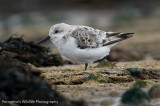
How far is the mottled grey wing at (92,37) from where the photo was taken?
575cm

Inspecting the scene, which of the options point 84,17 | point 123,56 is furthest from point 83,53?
point 84,17

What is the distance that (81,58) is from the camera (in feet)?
18.6

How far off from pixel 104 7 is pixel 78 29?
11231mm

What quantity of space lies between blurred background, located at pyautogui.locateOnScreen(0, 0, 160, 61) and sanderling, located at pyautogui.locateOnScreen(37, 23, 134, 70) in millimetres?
4044

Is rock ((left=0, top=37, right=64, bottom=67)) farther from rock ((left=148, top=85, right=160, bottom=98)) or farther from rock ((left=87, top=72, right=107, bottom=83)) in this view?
rock ((left=148, top=85, right=160, bottom=98))

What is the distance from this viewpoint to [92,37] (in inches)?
233

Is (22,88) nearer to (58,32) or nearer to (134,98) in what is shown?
(134,98)

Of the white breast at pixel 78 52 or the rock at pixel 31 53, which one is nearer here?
the white breast at pixel 78 52

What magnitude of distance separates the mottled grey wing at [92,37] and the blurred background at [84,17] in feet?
12.6

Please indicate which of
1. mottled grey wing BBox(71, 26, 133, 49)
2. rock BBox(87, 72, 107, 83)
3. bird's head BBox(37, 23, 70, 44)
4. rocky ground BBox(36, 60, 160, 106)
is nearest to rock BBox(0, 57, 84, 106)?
rocky ground BBox(36, 60, 160, 106)

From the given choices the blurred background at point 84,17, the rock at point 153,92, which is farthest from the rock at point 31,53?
the blurred background at point 84,17

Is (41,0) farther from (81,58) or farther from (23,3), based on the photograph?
(81,58)

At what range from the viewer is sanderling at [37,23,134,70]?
561 centimetres

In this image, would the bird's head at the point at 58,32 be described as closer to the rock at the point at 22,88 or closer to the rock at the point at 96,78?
the rock at the point at 96,78
